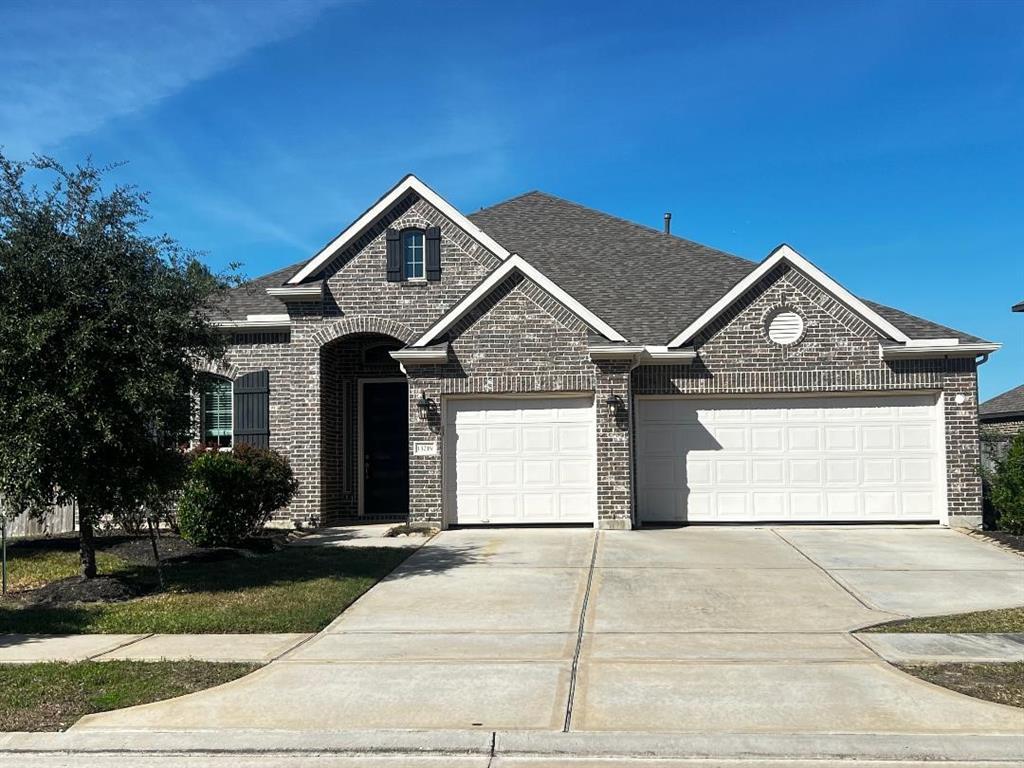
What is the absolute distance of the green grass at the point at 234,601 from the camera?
9.38 metres

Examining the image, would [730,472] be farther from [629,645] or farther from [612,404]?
[629,645]

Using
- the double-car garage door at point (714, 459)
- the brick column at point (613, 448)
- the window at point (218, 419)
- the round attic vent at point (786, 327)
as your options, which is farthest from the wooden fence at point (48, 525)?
the round attic vent at point (786, 327)

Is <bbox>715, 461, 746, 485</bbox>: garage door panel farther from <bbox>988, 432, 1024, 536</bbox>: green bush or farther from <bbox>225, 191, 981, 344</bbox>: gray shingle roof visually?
<bbox>988, 432, 1024, 536</bbox>: green bush

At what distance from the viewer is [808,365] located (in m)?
16.1

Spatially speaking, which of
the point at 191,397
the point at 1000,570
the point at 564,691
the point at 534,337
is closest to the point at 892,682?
the point at 564,691

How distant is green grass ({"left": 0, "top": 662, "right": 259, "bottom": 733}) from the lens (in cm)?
655

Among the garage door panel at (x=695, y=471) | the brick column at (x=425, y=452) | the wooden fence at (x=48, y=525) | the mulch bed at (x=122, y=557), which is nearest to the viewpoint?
the mulch bed at (x=122, y=557)

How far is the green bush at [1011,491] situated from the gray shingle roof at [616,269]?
7.06ft

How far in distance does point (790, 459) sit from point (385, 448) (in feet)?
25.3

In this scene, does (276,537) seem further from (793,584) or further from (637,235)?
(637,235)

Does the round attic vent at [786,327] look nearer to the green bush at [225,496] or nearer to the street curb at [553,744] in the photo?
the green bush at [225,496]

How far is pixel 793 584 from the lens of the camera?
36.2 feet

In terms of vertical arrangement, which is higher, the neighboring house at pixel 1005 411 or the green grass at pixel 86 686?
the neighboring house at pixel 1005 411

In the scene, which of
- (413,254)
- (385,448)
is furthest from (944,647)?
(385,448)
